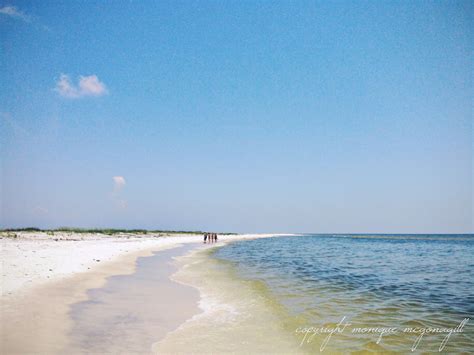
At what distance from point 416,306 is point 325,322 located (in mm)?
3961

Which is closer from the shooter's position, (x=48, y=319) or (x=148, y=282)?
(x=48, y=319)

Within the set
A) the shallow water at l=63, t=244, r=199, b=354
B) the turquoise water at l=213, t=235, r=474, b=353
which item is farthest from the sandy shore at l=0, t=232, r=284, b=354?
the turquoise water at l=213, t=235, r=474, b=353

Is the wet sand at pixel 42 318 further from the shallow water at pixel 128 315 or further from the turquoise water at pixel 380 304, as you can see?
the turquoise water at pixel 380 304

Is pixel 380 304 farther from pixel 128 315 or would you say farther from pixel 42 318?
pixel 42 318

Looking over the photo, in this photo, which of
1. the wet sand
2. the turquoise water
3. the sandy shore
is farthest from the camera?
the turquoise water

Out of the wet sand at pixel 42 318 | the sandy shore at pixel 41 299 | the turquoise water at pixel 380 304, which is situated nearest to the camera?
the wet sand at pixel 42 318

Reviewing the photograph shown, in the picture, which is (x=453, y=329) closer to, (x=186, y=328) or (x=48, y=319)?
(x=186, y=328)

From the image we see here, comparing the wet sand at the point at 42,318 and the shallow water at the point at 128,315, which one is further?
the shallow water at the point at 128,315

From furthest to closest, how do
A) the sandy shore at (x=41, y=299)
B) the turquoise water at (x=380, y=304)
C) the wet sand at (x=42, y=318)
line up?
the turquoise water at (x=380, y=304)
the sandy shore at (x=41, y=299)
the wet sand at (x=42, y=318)

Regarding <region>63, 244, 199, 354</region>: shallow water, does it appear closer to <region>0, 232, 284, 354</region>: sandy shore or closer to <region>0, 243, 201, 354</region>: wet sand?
<region>0, 243, 201, 354</region>: wet sand

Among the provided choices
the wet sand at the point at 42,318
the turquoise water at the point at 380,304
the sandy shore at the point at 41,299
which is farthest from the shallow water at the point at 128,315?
the turquoise water at the point at 380,304

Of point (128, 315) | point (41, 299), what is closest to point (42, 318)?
point (128, 315)

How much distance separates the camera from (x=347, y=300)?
405 inches

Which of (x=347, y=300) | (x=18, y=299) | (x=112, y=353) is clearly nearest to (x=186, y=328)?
(x=112, y=353)
